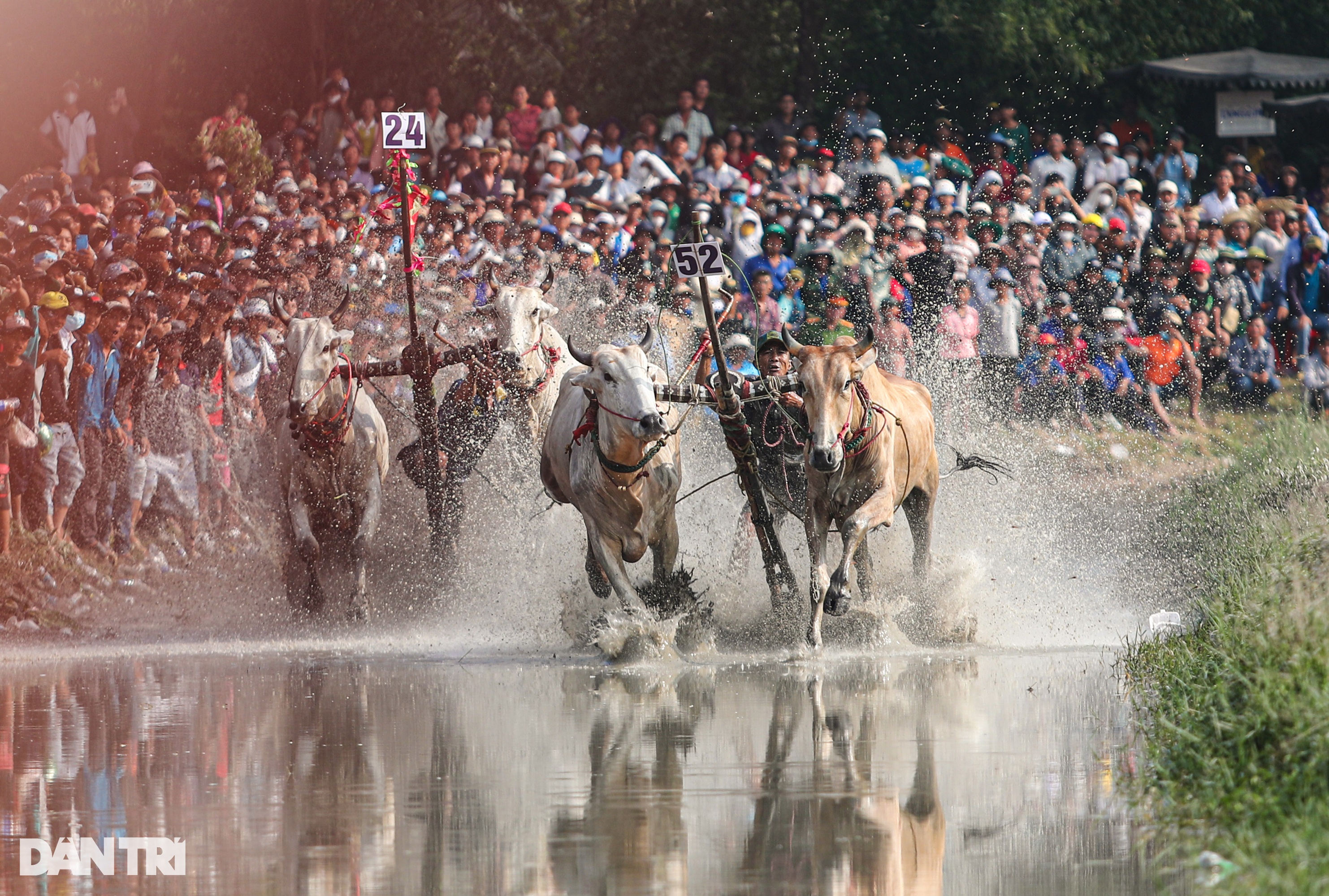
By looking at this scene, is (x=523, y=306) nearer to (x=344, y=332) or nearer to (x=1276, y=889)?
(x=344, y=332)

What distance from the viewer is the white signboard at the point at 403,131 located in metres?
13.1

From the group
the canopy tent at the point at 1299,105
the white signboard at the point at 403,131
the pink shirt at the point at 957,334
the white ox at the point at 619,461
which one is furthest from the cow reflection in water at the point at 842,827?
the canopy tent at the point at 1299,105

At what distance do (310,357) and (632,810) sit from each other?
25.7 ft

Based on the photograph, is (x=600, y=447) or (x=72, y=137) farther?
(x=72, y=137)

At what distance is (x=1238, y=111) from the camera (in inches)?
958

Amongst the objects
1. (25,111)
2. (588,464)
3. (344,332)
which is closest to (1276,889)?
(588,464)

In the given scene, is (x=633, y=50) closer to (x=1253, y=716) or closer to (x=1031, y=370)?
(x=1031, y=370)

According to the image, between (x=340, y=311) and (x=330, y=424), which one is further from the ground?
(x=340, y=311)

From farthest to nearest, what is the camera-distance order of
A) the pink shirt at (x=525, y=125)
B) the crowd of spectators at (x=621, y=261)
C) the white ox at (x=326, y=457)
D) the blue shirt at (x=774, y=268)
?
1. the pink shirt at (x=525, y=125)
2. the blue shirt at (x=774, y=268)
3. the crowd of spectators at (x=621, y=261)
4. the white ox at (x=326, y=457)

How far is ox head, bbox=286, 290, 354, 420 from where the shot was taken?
45.9ft

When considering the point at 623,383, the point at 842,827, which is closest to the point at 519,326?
the point at 623,383

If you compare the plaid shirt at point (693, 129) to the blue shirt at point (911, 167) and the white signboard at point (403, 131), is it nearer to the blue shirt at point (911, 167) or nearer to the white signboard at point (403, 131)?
the blue shirt at point (911, 167)

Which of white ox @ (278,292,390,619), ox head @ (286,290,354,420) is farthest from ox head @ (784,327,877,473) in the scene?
white ox @ (278,292,390,619)

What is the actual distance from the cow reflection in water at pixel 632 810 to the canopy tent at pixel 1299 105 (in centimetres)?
1695
